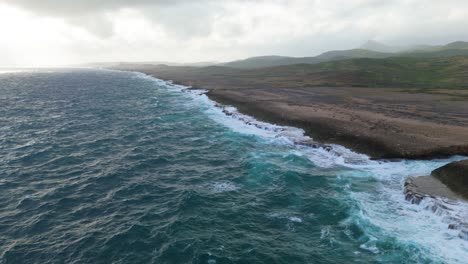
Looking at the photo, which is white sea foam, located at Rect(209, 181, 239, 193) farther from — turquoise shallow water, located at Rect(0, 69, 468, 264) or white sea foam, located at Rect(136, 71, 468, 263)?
white sea foam, located at Rect(136, 71, 468, 263)

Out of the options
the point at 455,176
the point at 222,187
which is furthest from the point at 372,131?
the point at 222,187

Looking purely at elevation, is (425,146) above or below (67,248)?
above

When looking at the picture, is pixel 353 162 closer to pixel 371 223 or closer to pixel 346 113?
pixel 371 223

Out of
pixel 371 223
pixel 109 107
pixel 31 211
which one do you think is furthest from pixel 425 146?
pixel 109 107

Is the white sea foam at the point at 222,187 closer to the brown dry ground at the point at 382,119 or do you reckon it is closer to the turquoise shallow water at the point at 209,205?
the turquoise shallow water at the point at 209,205

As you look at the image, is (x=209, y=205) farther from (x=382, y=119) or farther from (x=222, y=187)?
(x=382, y=119)

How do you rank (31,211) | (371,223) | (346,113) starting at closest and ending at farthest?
(371,223) → (31,211) → (346,113)

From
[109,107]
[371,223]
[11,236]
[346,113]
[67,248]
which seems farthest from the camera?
[109,107]
